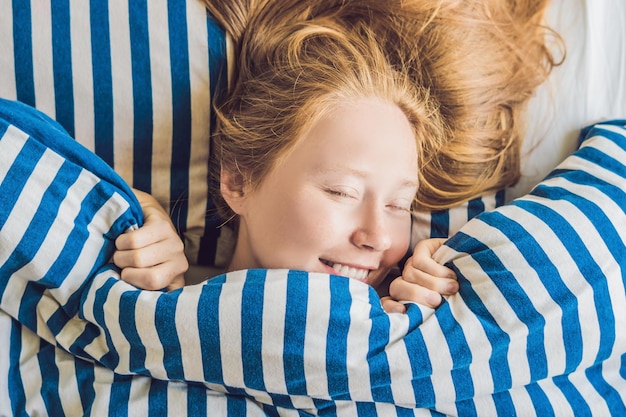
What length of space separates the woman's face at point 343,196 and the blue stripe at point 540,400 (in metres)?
0.25

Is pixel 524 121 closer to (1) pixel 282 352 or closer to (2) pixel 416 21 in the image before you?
(2) pixel 416 21

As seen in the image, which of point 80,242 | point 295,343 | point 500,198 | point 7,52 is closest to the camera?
point 295,343

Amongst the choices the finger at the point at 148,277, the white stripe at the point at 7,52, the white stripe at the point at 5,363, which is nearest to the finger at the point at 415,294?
the finger at the point at 148,277

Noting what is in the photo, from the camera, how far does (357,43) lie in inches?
41.7

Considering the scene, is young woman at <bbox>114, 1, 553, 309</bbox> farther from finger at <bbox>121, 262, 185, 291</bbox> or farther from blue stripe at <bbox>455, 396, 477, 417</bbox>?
blue stripe at <bbox>455, 396, 477, 417</bbox>

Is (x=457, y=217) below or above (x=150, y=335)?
above

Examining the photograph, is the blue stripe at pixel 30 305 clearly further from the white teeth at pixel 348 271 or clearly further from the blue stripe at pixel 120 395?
the white teeth at pixel 348 271

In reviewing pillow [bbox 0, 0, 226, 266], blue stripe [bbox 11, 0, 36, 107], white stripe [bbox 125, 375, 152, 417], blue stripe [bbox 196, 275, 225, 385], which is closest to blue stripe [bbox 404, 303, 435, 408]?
blue stripe [bbox 196, 275, 225, 385]

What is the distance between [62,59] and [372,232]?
0.52 m

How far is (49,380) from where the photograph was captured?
932 millimetres

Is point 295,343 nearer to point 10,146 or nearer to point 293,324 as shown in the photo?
point 293,324

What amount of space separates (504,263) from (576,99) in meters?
0.40

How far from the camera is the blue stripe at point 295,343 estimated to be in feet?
2.73

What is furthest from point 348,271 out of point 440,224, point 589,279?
point 589,279
